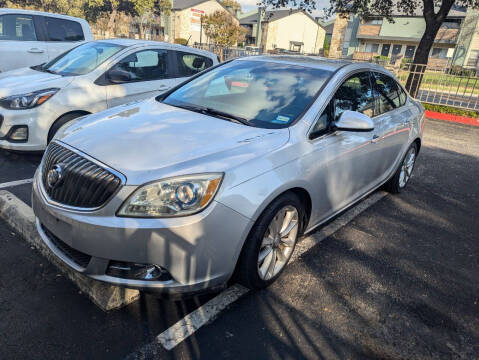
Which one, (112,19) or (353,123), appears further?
(112,19)

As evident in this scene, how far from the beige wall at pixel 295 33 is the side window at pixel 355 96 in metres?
55.0

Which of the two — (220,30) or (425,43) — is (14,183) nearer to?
(425,43)

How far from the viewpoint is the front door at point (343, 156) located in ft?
9.67

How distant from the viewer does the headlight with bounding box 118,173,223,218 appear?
2088 millimetres

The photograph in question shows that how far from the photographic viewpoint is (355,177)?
3504 millimetres

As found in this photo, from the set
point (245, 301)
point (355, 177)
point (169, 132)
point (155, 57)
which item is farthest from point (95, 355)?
point (155, 57)

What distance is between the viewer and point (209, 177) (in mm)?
2189

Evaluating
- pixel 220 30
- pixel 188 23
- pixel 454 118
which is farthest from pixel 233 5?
pixel 454 118

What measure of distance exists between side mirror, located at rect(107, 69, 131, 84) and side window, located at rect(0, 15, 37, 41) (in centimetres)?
386

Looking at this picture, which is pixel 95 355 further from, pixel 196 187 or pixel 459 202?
pixel 459 202

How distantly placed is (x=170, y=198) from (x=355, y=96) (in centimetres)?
228

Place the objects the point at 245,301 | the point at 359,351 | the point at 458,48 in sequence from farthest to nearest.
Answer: the point at 458,48 < the point at 245,301 < the point at 359,351

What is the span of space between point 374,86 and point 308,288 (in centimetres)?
233

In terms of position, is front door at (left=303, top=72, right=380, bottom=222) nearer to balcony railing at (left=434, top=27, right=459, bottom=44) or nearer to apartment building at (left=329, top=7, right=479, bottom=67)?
apartment building at (left=329, top=7, right=479, bottom=67)
